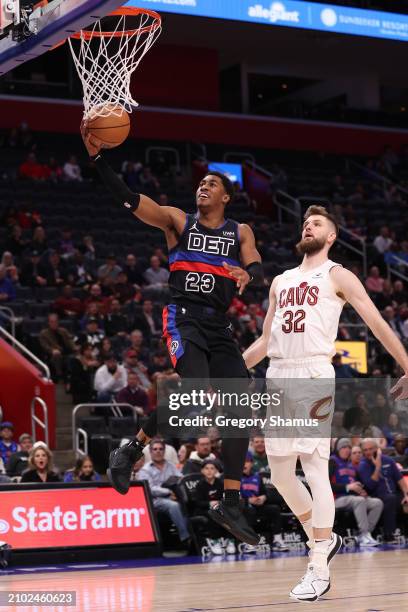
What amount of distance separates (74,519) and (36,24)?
6428 mm

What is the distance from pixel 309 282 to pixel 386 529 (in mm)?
7502

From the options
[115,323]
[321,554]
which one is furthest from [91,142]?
[115,323]

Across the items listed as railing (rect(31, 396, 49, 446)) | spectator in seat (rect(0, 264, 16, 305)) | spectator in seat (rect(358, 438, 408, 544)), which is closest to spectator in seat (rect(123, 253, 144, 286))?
spectator in seat (rect(0, 264, 16, 305))

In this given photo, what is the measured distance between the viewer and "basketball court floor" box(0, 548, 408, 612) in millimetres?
7969

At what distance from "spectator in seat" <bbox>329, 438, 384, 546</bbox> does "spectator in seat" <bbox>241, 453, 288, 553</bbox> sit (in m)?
0.91

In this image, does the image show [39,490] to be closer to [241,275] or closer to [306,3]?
[241,275]

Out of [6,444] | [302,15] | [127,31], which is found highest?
[302,15]

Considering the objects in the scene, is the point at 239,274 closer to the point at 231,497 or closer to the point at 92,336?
the point at 231,497

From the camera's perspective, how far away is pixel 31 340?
655 inches

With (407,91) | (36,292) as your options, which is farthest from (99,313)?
(407,91)

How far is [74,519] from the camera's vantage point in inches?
478

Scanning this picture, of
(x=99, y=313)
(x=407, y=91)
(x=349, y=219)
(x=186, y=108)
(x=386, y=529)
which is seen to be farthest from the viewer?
(x=407, y=91)

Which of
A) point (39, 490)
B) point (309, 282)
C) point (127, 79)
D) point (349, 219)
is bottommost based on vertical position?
point (39, 490)

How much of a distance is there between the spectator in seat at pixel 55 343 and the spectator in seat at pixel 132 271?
2.84 meters
